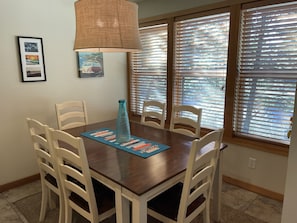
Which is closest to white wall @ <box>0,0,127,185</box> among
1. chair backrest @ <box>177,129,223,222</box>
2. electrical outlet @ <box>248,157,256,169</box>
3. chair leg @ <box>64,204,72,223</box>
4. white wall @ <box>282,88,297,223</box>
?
chair leg @ <box>64,204,72,223</box>

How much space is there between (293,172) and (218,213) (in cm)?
96

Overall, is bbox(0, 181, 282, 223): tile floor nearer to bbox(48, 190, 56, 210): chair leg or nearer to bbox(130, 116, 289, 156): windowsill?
bbox(48, 190, 56, 210): chair leg

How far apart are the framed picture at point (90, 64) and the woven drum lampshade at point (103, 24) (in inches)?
65.3

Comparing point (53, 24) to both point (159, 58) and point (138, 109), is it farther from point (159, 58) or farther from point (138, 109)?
point (138, 109)

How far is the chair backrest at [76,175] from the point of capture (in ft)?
4.84

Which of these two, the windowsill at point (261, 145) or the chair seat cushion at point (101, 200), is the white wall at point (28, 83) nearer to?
the chair seat cushion at point (101, 200)

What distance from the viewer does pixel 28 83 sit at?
2.80m

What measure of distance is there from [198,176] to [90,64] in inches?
98.5

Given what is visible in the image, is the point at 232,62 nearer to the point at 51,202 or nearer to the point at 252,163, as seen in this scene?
the point at 252,163

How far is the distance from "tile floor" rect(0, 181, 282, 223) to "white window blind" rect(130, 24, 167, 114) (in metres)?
1.67

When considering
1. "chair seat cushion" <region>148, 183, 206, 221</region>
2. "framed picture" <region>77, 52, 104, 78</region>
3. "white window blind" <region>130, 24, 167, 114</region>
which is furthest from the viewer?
"white window blind" <region>130, 24, 167, 114</region>

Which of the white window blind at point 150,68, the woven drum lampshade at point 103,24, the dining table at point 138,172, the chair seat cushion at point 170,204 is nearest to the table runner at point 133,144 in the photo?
the dining table at point 138,172

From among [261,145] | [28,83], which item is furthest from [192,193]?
[28,83]

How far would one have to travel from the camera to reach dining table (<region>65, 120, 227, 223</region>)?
1349 millimetres
